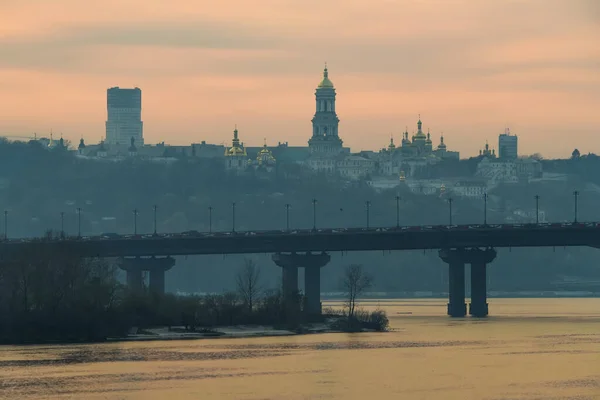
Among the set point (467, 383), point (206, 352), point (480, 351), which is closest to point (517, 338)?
point (480, 351)

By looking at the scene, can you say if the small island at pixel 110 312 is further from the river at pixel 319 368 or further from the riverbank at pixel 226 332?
the river at pixel 319 368

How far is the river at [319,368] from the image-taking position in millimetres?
118463

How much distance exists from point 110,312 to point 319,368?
32373 millimetres

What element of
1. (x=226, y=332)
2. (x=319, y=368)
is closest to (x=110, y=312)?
(x=226, y=332)

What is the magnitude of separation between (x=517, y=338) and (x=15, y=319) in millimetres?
35106

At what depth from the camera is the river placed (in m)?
118

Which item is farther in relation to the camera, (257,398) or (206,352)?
(206,352)

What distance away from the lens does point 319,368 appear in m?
131

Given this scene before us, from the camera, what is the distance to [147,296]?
170 meters

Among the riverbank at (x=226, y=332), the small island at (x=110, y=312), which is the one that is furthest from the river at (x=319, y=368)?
the small island at (x=110, y=312)

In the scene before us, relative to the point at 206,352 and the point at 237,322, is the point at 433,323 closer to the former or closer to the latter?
the point at 237,322

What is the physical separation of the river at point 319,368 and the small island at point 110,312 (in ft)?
16.4

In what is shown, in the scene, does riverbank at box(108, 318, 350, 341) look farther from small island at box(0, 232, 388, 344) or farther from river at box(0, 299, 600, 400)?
river at box(0, 299, 600, 400)

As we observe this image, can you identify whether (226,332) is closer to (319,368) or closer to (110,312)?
(110,312)
